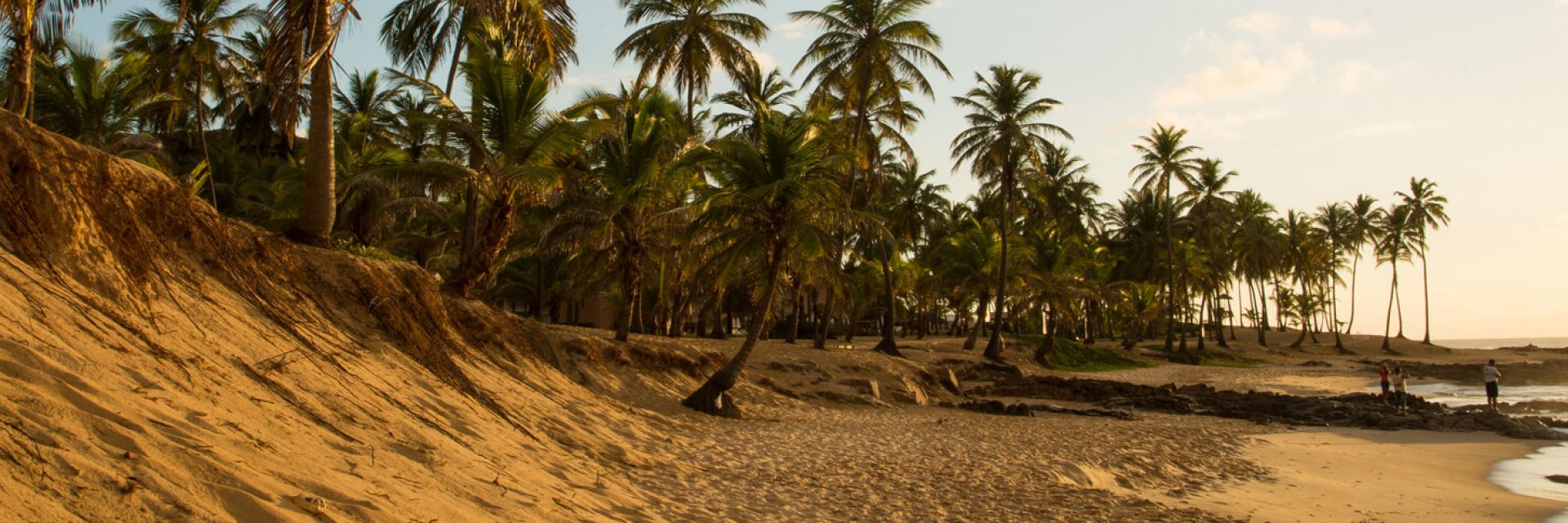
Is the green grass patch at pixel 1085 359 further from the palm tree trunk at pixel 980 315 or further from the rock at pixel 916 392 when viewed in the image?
the rock at pixel 916 392

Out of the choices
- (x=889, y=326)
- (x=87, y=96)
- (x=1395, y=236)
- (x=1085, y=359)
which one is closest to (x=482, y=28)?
(x=87, y=96)

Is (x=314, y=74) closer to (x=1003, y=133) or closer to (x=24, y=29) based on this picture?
(x=24, y=29)

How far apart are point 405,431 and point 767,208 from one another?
30.2ft

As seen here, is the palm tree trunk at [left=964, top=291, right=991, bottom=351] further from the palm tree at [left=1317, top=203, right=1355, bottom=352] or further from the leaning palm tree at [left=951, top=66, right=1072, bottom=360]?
the palm tree at [left=1317, top=203, right=1355, bottom=352]

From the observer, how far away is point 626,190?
17.8 m

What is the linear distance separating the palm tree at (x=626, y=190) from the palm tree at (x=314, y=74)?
703 centimetres

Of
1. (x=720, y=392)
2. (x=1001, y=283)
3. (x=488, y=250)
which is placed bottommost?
(x=720, y=392)

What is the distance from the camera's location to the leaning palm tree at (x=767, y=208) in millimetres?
14719

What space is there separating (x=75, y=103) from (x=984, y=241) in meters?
27.1

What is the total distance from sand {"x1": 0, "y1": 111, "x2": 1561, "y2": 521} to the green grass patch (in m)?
19.8

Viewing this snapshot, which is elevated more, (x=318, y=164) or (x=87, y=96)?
(x=87, y=96)

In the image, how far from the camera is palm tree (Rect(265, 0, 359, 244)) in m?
10.1

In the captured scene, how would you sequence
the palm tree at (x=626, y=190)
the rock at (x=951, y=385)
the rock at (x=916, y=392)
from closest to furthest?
the palm tree at (x=626, y=190) < the rock at (x=916, y=392) < the rock at (x=951, y=385)

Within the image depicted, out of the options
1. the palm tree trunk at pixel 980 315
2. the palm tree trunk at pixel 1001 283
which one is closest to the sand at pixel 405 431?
the palm tree trunk at pixel 1001 283
